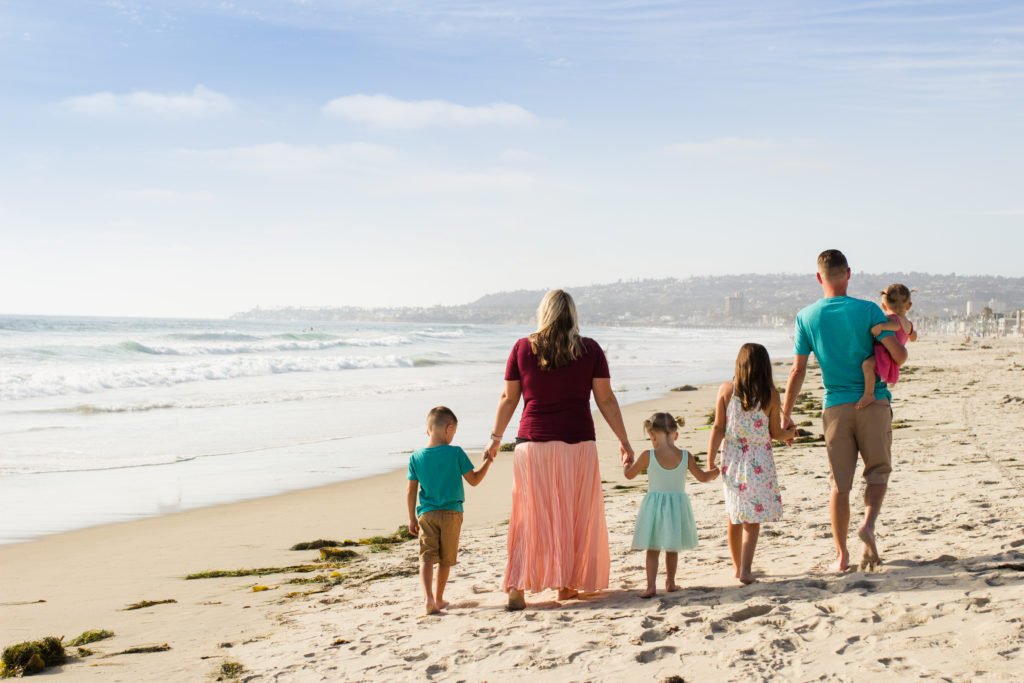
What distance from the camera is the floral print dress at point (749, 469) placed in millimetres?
4410

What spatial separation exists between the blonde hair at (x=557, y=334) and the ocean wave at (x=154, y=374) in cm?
1895

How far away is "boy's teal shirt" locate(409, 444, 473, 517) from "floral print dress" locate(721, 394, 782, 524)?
146 cm

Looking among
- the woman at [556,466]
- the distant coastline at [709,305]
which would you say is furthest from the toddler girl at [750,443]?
the distant coastline at [709,305]

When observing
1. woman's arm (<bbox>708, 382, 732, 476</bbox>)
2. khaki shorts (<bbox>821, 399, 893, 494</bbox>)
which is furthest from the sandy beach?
woman's arm (<bbox>708, 382, 732, 476</bbox>)

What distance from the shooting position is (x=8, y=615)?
5.16 meters

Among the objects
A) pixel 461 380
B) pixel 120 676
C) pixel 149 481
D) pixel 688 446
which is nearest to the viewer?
pixel 120 676

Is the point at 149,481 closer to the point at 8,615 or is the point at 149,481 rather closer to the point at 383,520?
the point at 383,520

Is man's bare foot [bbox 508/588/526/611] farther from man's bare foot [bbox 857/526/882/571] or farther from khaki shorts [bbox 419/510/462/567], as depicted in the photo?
man's bare foot [bbox 857/526/882/571]

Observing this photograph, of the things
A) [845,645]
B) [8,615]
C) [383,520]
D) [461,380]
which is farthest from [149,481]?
[461,380]


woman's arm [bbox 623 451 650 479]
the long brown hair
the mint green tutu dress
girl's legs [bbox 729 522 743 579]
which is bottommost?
girl's legs [bbox 729 522 743 579]

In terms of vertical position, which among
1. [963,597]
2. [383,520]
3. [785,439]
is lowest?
[383,520]

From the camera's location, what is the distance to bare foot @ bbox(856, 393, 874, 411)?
14.5 feet

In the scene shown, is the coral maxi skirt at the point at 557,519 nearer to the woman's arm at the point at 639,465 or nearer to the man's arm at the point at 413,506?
the woman's arm at the point at 639,465

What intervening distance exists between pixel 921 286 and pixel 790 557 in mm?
181864
